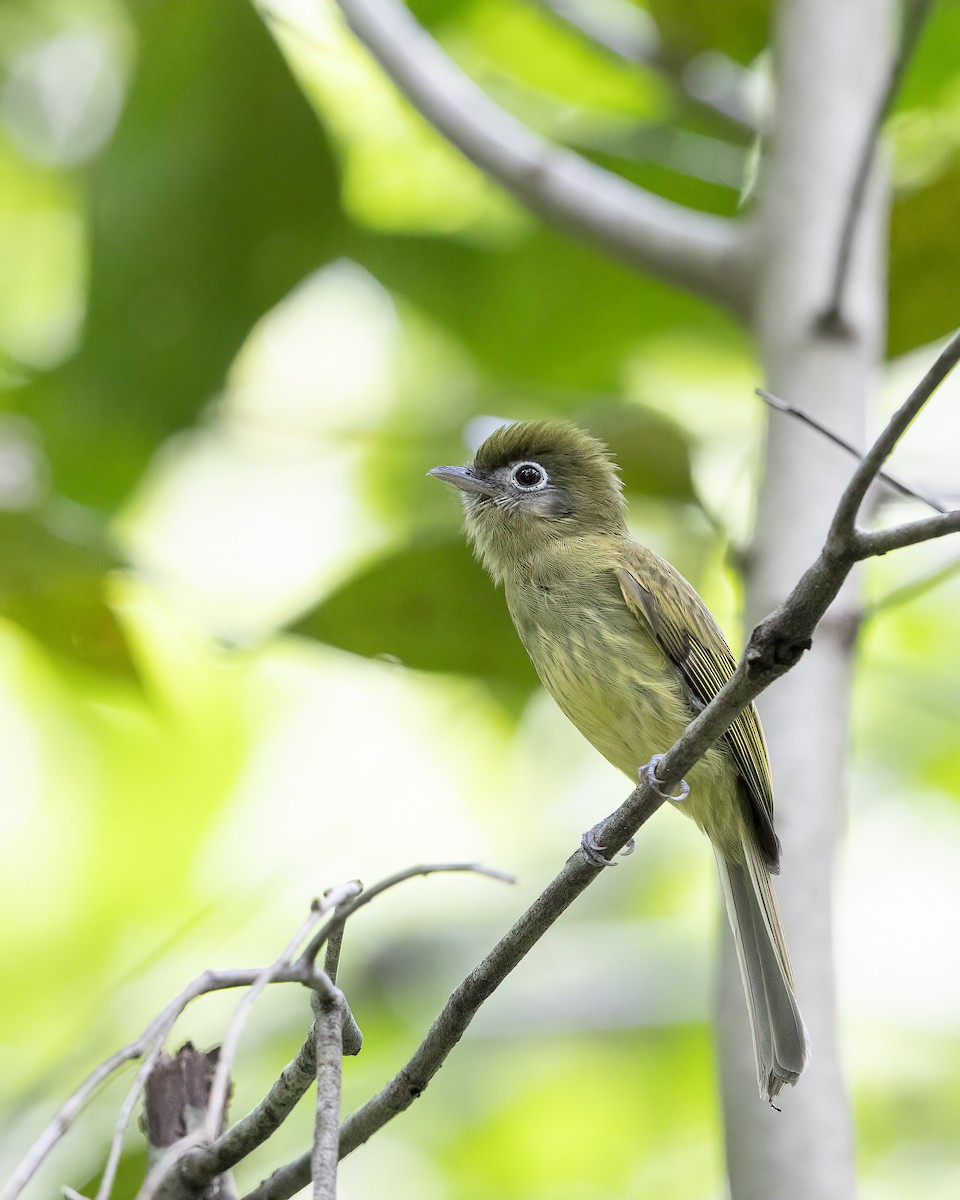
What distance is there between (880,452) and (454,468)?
2.69 meters

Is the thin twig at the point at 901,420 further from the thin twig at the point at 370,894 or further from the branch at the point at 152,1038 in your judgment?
the branch at the point at 152,1038

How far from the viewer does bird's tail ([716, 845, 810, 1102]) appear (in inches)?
117

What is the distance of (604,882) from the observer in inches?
226

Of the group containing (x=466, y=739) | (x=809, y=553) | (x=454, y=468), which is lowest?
(x=466, y=739)

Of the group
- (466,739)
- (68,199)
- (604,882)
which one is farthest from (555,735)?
(68,199)

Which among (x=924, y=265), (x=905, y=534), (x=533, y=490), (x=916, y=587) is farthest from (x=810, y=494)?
(x=905, y=534)

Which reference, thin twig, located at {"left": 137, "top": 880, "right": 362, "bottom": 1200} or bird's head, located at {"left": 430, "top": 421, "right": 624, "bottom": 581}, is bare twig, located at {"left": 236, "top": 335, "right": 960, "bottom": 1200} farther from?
bird's head, located at {"left": 430, "top": 421, "right": 624, "bottom": 581}

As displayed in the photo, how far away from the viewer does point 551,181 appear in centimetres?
413

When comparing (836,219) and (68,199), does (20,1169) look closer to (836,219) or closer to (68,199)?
(836,219)

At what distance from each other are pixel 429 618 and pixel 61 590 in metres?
1.06

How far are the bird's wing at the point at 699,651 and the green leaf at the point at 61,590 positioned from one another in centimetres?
136

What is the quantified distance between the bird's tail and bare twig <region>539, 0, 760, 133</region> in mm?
2427

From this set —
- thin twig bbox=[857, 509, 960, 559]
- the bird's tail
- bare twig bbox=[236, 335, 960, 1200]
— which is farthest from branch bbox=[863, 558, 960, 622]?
thin twig bbox=[857, 509, 960, 559]

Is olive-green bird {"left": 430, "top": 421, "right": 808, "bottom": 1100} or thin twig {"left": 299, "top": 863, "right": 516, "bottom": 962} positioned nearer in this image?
thin twig {"left": 299, "top": 863, "right": 516, "bottom": 962}
